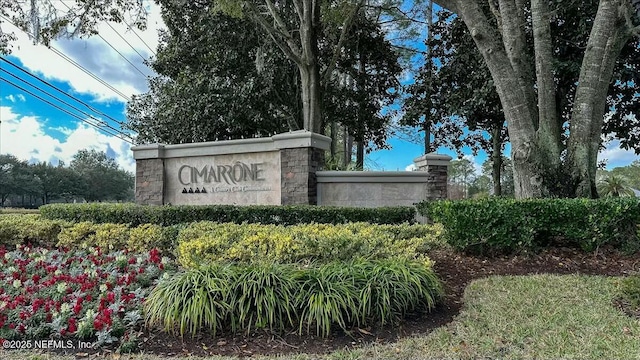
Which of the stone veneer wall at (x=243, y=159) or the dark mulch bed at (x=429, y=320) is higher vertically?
the stone veneer wall at (x=243, y=159)

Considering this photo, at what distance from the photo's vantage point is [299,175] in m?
9.20

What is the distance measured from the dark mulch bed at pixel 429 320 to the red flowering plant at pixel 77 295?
0.40 m

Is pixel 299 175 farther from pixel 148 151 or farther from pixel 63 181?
pixel 63 181

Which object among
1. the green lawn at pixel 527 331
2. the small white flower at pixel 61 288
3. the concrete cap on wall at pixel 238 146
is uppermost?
the concrete cap on wall at pixel 238 146

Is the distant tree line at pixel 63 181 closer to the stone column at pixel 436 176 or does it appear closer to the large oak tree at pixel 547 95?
the stone column at pixel 436 176

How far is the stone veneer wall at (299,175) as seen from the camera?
30.0ft

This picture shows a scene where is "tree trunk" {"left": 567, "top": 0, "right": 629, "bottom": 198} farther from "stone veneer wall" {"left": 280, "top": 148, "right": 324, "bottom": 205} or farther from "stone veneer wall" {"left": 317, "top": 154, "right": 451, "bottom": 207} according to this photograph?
"stone veneer wall" {"left": 280, "top": 148, "right": 324, "bottom": 205}

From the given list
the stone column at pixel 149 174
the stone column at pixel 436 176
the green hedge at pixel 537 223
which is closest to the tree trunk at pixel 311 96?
the stone column at pixel 436 176

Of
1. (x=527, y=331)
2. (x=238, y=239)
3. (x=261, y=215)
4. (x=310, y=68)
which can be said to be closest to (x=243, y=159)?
(x=261, y=215)

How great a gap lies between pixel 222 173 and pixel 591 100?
7.48m

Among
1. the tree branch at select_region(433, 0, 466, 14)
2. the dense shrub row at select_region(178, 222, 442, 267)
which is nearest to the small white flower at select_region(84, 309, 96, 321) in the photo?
the dense shrub row at select_region(178, 222, 442, 267)

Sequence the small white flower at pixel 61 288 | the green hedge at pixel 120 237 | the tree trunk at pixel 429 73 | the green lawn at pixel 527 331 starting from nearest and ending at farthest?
the green lawn at pixel 527 331, the small white flower at pixel 61 288, the green hedge at pixel 120 237, the tree trunk at pixel 429 73

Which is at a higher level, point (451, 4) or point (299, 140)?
point (451, 4)

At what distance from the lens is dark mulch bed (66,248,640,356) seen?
321 cm
